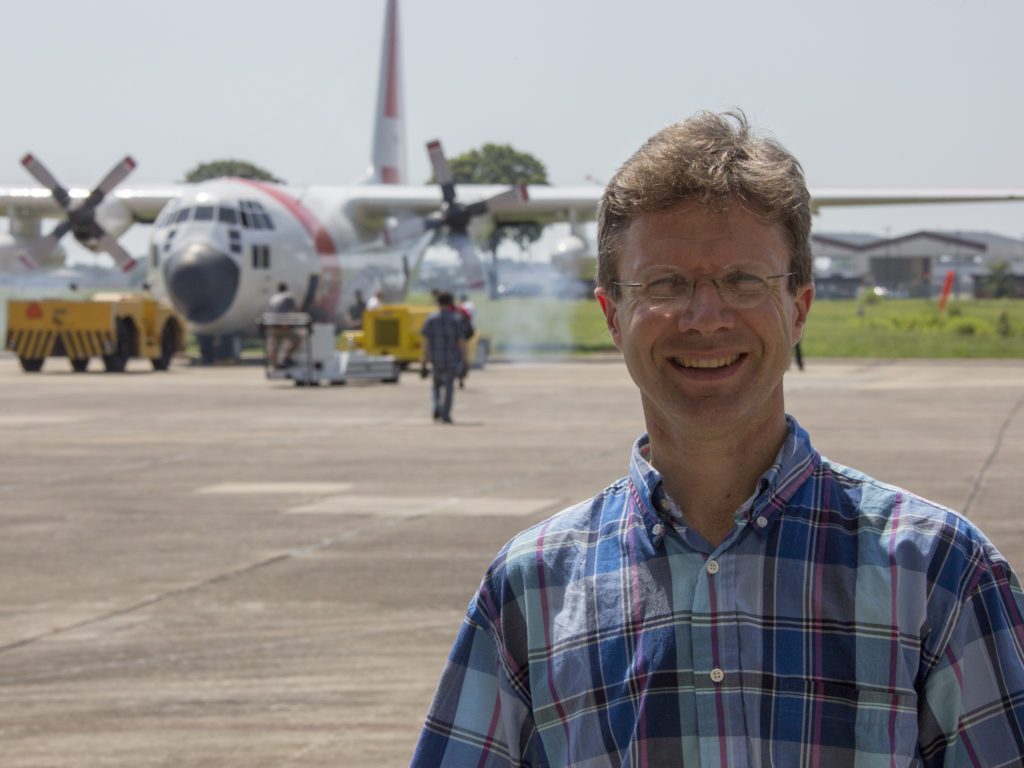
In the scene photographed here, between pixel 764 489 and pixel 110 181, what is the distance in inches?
1395

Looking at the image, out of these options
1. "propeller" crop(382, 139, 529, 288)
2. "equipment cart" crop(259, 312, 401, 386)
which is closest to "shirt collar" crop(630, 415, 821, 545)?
"equipment cart" crop(259, 312, 401, 386)

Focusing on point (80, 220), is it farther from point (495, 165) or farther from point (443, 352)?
point (495, 165)

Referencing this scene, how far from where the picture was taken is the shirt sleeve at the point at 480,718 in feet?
6.44

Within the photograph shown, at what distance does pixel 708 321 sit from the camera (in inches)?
74.7

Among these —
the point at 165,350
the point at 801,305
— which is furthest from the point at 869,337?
the point at 801,305

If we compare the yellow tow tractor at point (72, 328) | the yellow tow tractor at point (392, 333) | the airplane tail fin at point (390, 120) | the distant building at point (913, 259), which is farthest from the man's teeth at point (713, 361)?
the distant building at point (913, 259)

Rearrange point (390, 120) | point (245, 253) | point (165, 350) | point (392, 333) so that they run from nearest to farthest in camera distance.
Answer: point (245, 253) < point (392, 333) < point (165, 350) < point (390, 120)

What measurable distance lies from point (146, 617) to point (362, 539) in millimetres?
2427

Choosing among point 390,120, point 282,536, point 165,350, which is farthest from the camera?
point 390,120

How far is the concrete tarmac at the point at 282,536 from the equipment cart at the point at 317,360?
301 centimetres

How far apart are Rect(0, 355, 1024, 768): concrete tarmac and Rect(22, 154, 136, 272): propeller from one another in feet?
48.1

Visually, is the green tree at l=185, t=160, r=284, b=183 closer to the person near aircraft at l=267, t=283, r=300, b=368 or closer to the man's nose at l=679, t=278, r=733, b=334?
the person near aircraft at l=267, t=283, r=300, b=368

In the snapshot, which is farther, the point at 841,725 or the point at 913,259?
the point at 913,259

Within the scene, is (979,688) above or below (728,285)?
below
